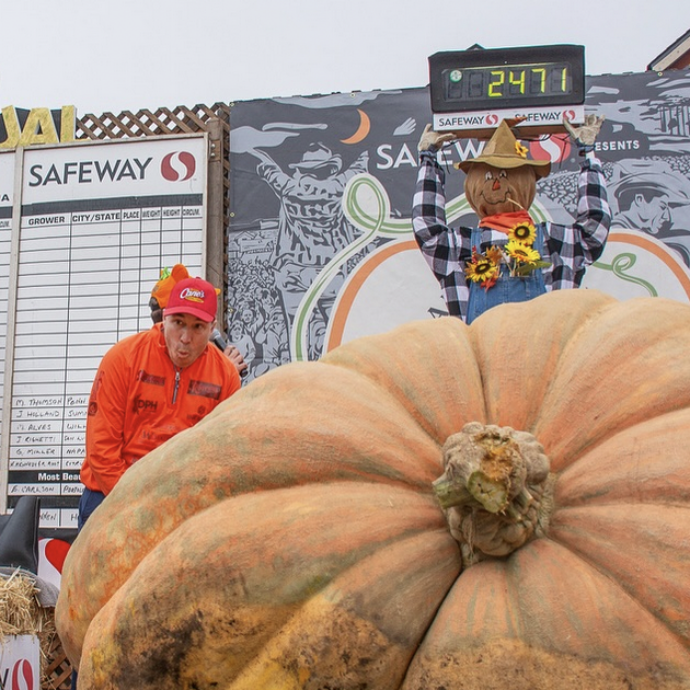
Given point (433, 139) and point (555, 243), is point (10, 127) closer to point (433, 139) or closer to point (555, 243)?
point (433, 139)

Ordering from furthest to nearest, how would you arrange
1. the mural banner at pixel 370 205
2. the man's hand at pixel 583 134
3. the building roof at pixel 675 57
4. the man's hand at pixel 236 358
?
the building roof at pixel 675 57 → the mural banner at pixel 370 205 → the man's hand at pixel 236 358 → the man's hand at pixel 583 134

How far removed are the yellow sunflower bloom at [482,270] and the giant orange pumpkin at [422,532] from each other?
61.6 inches

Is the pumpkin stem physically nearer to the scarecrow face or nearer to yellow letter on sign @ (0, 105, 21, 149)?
the scarecrow face

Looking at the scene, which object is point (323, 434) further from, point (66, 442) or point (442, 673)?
point (66, 442)

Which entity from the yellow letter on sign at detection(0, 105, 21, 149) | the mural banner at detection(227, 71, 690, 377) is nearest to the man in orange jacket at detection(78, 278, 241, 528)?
the mural banner at detection(227, 71, 690, 377)

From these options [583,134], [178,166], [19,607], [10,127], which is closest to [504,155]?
[583,134]

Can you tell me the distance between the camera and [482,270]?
10.7 feet

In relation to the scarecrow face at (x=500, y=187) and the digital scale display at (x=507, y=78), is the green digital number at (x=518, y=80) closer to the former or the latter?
the digital scale display at (x=507, y=78)

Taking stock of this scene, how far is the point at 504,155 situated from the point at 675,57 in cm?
277

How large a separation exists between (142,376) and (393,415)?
6.23 ft

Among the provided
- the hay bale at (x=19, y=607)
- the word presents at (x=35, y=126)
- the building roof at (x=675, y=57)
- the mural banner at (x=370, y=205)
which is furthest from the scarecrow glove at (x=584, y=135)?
the word presents at (x=35, y=126)

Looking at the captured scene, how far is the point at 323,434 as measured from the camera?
146 cm

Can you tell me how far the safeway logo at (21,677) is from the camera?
3383 mm

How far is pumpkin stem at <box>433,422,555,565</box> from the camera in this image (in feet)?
4.00
